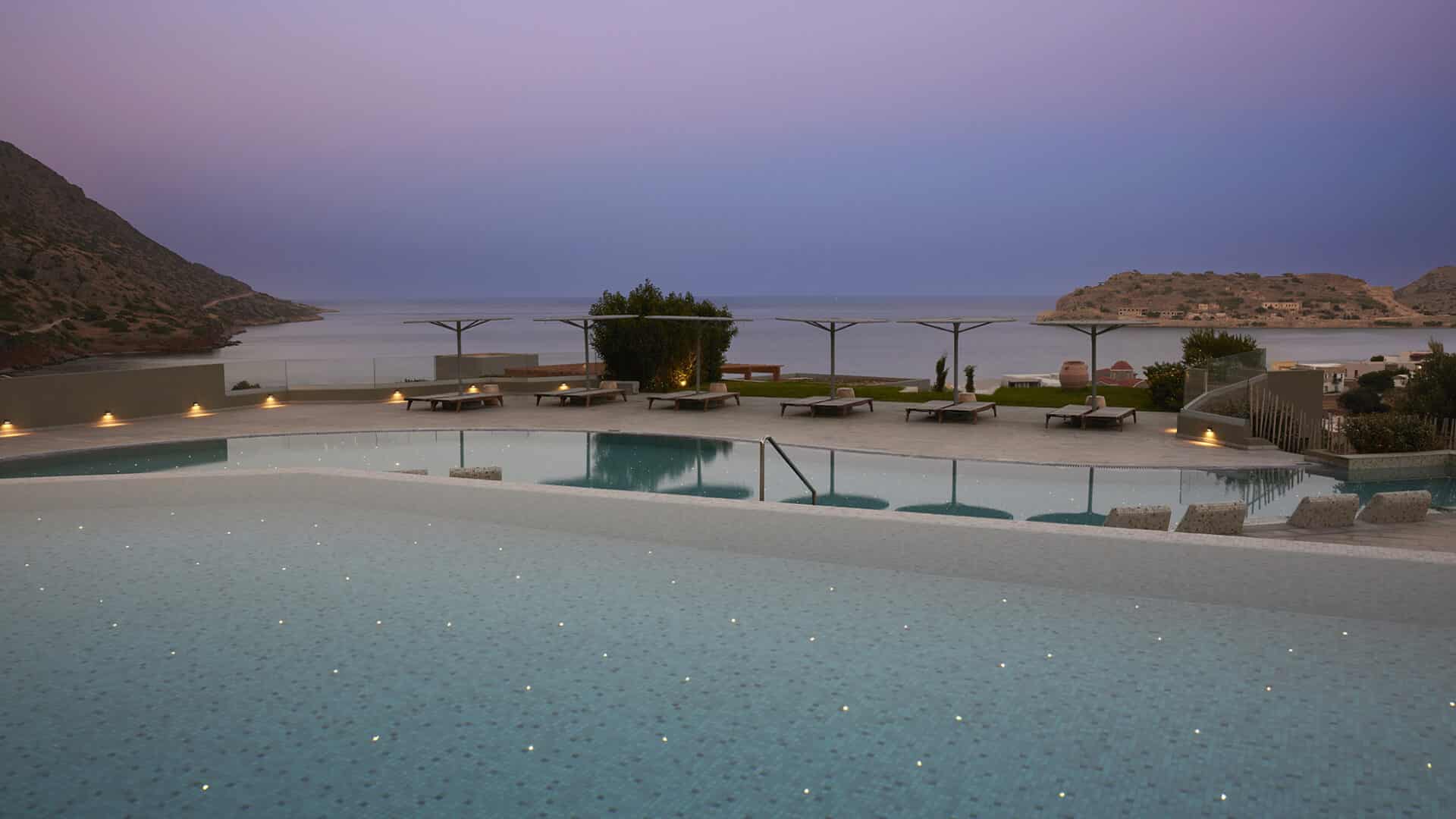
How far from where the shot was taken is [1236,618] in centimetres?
588

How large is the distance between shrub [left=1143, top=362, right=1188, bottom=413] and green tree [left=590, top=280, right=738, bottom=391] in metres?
9.04

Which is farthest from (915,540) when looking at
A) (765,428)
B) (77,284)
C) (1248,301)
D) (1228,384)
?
(1248,301)

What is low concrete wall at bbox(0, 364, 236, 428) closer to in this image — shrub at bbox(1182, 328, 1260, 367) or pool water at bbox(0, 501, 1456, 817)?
pool water at bbox(0, 501, 1456, 817)

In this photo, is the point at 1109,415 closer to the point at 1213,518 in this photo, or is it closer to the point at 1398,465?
the point at 1398,465

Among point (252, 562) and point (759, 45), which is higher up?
point (759, 45)

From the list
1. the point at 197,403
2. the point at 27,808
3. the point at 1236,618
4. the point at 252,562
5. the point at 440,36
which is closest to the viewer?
the point at 27,808

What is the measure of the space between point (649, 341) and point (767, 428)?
7.57 meters

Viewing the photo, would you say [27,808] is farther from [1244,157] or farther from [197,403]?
[1244,157]

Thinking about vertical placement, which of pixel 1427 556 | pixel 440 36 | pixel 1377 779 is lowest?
pixel 1377 779

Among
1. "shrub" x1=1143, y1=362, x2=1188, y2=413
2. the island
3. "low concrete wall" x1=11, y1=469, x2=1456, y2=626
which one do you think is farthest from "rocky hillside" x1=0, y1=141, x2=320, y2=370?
the island

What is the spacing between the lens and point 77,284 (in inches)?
1981

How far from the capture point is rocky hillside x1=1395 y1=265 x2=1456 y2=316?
7638 cm

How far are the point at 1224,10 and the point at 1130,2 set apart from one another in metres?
5.17

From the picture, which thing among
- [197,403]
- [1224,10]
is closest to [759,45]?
[1224,10]
